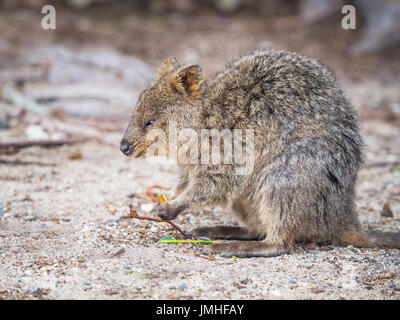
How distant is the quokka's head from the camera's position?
4.78m

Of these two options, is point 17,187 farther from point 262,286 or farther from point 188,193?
point 262,286

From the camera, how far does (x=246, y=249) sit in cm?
457

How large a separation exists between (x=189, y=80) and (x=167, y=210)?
118 centimetres

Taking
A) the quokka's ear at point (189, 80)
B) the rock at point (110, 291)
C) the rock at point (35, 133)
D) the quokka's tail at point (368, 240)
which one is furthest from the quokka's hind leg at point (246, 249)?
the rock at point (35, 133)

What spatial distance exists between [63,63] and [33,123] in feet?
7.74

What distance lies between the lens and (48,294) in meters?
3.64

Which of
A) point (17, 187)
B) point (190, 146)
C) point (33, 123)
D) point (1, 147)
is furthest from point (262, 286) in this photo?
point (33, 123)

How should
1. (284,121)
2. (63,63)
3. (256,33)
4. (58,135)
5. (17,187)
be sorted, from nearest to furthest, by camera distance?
(284,121)
(17,187)
(58,135)
(63,63)
(256,33)

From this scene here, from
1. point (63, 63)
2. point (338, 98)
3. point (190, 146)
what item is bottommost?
point (190, 146)

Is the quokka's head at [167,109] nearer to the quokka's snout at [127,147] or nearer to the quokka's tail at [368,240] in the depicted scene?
the quokka's snout at [127,147]

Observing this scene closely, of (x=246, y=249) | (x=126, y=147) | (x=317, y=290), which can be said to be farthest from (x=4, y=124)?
(x=317, y=290)

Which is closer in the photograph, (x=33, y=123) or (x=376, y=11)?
(x=33, y=123)

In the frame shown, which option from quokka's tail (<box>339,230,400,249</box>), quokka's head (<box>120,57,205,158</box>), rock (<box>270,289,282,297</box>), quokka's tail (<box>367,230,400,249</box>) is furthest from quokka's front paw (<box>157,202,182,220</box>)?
quokka's tail (<box>367,230,400,249</box>)

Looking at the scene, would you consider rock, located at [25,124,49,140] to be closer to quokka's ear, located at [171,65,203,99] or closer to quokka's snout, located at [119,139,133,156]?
quokka's snout, located at [119,139,133,156]
